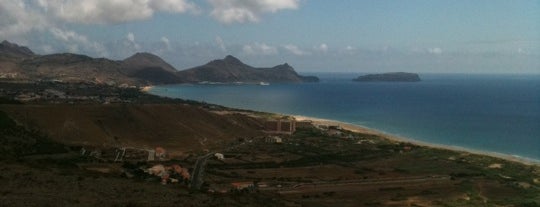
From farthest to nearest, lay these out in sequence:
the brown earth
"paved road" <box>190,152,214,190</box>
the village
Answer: the brown earth < the village < "paved road" <box>190,152,214,190</box>

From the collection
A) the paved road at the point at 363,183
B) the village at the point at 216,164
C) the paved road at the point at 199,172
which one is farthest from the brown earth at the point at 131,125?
the paved road at the point at 363,183

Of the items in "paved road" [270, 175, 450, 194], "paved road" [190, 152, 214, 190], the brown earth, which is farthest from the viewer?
the brown earth

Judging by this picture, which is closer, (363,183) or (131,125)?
(363,183)

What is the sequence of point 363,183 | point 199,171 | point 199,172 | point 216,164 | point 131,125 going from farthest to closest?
point 131,125 → point 216,164 → point 199,171 → point 199,172 → point 363,183

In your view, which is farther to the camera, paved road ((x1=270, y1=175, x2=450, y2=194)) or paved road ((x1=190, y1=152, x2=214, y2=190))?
paved road ((x1=270, y1=175, x2=450, y2=194))

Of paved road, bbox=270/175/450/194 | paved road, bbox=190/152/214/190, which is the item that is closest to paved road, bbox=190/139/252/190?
paved road, bbox=190/152/214/190

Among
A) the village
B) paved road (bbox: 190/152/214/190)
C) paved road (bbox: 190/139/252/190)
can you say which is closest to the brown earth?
the village

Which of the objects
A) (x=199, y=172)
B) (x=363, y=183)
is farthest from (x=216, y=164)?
(x=363, y=183)

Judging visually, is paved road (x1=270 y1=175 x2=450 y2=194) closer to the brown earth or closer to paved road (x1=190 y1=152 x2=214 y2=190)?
paved road (x1=190 y1=152 x2=214 y2=190)

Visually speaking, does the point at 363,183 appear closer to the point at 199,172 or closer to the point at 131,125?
the point at 199,172

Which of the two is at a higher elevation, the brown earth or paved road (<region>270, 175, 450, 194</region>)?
the brown earth

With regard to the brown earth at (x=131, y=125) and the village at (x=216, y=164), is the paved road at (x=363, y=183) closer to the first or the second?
the village at (x=216, y=164)
